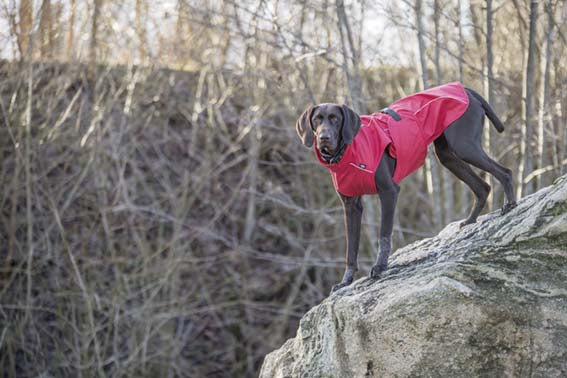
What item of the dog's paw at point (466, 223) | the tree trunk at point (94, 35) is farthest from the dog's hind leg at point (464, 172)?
the tree trunk at point (94, 35)

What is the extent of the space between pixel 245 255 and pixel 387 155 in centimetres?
764

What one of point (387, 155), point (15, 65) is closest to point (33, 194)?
point (15, 65)

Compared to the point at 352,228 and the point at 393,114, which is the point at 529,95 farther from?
the point at 352,228

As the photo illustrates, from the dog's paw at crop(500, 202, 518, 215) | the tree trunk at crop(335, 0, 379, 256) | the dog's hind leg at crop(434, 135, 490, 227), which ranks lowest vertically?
the dog's paw at crop(500, 202, 518, 215)

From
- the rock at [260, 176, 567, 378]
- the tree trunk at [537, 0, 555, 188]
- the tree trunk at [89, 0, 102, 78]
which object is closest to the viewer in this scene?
the rock at [260, 176, 567, 378]

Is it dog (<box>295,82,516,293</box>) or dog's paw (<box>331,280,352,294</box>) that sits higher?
dog (<box>295,82,516,293</box>)

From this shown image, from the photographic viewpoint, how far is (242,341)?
12.8m

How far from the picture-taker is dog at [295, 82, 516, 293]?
17.1 ft

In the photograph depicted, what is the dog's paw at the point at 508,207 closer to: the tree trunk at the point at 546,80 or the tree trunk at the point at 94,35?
the tree trunk at the point at 546,80

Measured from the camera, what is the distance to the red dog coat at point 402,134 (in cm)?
526

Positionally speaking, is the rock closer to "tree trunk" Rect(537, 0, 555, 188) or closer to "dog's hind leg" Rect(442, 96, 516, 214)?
"dog's hind leg" Rect(442, 96, 516, 214)

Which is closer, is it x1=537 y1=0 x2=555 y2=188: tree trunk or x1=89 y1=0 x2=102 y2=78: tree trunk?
x1=537 y1=0 x2=555 y2=188: tree trunk

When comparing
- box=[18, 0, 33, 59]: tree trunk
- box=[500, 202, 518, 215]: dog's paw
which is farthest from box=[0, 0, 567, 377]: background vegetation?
box=[500, 202, 518, 215]: dog's paw

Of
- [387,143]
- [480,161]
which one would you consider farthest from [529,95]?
[387,143]
